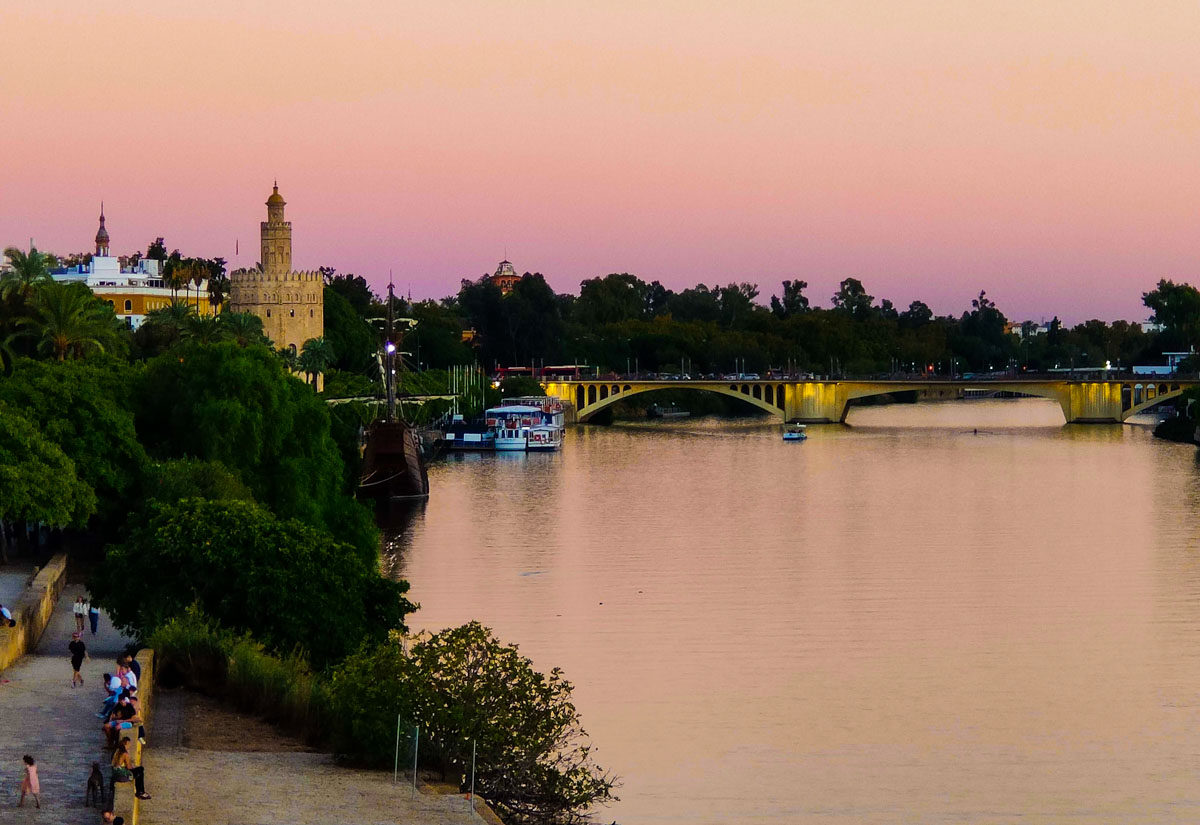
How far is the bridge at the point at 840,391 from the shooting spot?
14125 cm

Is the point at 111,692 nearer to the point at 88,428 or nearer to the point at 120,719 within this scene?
the point at 120,719

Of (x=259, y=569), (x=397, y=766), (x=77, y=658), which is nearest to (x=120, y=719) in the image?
(x=397, y=766)

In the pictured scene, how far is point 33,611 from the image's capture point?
102ft

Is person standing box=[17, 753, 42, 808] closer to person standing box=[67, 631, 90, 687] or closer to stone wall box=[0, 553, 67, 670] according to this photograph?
person standing box=[67, 631, 90, 687]

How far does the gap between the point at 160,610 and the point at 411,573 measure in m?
23.2

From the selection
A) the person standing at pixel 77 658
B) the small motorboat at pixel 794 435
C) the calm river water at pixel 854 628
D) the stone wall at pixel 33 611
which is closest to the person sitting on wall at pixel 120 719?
the person standing at pixel 77 658

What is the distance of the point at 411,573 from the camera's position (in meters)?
53.4

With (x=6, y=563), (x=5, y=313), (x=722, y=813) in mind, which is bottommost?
(x=722, y=813)

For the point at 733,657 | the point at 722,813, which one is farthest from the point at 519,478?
the point at 722,813

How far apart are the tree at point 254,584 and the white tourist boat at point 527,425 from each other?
80.0 metres

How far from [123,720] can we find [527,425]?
313ft

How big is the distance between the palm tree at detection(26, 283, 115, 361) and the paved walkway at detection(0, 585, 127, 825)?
26.8 metres

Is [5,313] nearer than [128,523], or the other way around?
[128,523]

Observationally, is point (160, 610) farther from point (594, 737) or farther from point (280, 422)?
point (280, 422)
